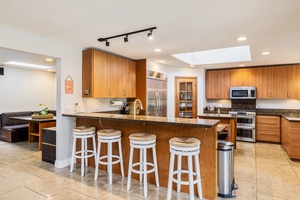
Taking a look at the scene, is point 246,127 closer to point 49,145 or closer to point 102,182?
point 102,182

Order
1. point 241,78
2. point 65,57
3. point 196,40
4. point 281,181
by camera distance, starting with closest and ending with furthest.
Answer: point 281,181, point 196,40, point 65,57, point 241,78

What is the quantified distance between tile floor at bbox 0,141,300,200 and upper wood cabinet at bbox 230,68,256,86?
107 inches

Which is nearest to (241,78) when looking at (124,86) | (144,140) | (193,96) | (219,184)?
(193,96)

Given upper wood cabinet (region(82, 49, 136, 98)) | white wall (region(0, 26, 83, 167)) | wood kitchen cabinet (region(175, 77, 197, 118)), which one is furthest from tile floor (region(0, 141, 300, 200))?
wood kitchen cabinet (region(175, 77, 197, 118))

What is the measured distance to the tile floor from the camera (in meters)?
2.61

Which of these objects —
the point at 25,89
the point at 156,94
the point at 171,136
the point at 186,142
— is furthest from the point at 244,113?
the point at 25,89

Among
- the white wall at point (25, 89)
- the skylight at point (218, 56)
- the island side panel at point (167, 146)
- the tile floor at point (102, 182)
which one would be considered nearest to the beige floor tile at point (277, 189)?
the tile floor at point (102, 182)

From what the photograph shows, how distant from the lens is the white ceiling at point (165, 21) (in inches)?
85.7

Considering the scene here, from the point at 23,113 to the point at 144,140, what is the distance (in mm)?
5676

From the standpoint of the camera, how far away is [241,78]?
6254 millimetres

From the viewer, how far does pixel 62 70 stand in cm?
366

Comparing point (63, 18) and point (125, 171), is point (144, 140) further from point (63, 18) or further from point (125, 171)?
point (63, 18)

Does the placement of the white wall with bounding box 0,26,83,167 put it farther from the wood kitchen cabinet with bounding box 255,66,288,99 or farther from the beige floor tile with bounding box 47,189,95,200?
the wood kitchen cabinet with bounding box 255,66,288,99

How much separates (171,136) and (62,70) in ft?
8.27
